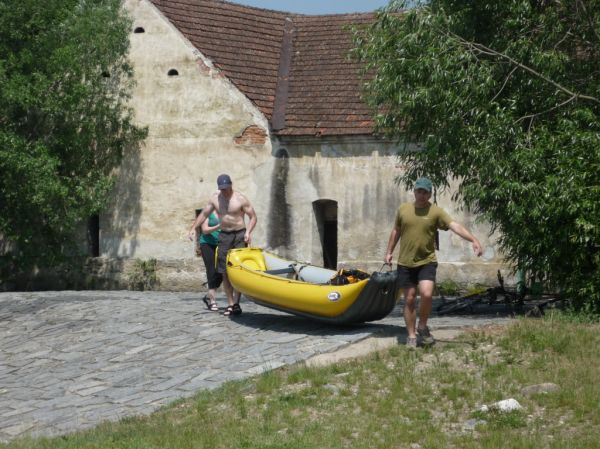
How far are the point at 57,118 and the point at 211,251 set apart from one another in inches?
407

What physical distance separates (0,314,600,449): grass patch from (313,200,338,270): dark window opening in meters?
13.2

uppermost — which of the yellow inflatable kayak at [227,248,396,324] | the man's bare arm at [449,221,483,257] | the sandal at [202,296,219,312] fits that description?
the man's bare arm at [449,221,483,257]

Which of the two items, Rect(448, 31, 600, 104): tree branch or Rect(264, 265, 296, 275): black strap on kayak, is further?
Rect(448, 31, 600, 104): tree branch

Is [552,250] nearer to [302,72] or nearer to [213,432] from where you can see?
[213,432]

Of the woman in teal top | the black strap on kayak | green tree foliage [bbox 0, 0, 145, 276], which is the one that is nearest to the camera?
the black strap on kayak

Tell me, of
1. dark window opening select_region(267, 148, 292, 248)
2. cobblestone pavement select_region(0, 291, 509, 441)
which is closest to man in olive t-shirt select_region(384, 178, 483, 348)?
cobblestone pavement select_region(0, 291, 509, 441)

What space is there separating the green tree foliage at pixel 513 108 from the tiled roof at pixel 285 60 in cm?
736

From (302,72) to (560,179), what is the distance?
1311 cm

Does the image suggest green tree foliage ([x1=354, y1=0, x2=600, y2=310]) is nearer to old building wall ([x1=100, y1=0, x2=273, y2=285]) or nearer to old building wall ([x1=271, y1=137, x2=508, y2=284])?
old building wall ([x1=271, y1=137, x2=508, y2=284])

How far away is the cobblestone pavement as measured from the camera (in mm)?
12648

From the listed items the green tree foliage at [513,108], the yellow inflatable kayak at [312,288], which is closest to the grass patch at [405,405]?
the yellow inflatable kayak at [312,288]

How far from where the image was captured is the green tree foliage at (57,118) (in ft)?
79.3

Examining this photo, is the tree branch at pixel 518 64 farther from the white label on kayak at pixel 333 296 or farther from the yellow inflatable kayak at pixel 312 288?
the white label on kayak at pixel 333 296

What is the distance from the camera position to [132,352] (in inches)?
586
